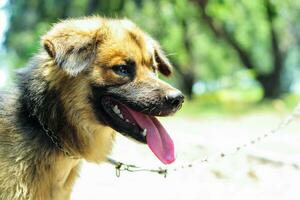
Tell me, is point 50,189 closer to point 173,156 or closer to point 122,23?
point 173,156

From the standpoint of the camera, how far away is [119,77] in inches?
181

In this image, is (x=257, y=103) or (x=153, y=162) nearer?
(x=153, y=162)

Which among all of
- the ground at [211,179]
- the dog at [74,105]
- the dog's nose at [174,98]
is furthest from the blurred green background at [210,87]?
the dog's nose at [174,98]

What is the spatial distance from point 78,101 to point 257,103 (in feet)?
59.6

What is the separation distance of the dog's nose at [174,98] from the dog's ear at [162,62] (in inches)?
33.7

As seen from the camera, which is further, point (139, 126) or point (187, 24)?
point (187, 24)

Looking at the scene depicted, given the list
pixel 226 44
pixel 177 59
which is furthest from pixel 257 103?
pixel 177 59

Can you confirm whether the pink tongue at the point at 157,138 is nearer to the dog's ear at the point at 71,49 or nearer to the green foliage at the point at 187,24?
the dog's ear at the point at 71,49

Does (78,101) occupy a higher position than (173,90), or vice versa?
(173,90)

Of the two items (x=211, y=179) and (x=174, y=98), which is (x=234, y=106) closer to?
(x=211, y=179)

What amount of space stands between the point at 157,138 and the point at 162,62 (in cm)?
86

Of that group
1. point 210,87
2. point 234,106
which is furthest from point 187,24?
point 210,87

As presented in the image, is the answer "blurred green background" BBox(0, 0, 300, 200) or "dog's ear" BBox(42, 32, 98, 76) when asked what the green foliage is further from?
"dog's ear" BBox(42, 32, 98, 76)

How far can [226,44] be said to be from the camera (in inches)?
973
